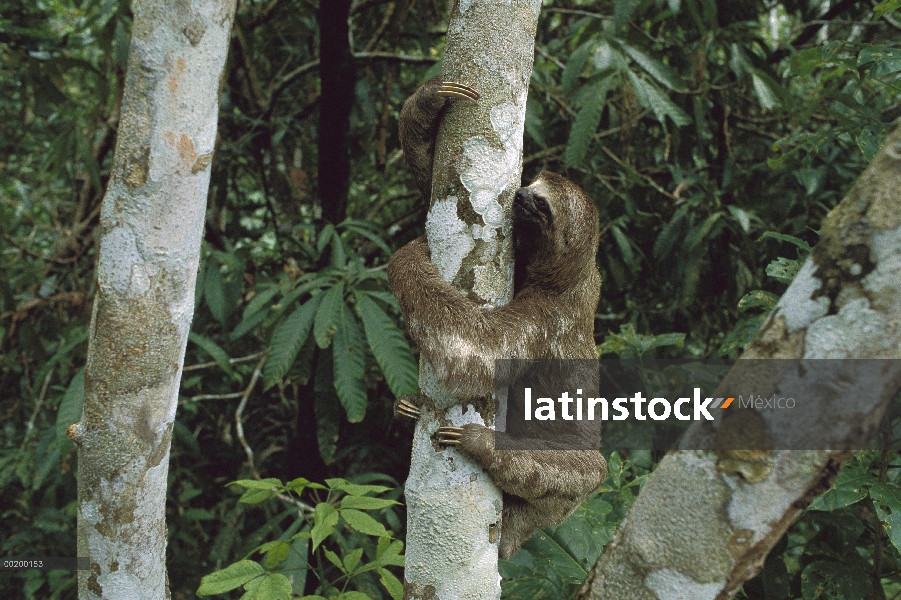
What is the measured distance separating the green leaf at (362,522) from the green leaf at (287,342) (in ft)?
3.11

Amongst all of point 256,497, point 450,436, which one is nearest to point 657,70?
point 450,436

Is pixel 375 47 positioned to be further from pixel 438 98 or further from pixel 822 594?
pixel 822 594

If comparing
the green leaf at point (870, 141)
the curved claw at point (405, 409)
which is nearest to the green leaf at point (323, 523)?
the curved claw at point (405, 409)

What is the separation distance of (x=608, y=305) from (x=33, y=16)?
4.83 m

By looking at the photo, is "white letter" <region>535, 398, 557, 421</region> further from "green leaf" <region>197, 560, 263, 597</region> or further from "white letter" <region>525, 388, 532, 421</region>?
"green leaf" <region>197, 560, 263, 597</region>

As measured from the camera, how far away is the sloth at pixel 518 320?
1803mm

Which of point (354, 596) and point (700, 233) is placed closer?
point (354, 596)

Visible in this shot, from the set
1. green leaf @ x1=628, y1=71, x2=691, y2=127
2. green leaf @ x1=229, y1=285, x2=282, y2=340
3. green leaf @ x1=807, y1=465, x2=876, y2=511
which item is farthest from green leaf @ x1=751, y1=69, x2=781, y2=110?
green leaf @ x1=229, y1=285, x2=282, y2=340

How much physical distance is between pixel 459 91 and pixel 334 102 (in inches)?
97.6

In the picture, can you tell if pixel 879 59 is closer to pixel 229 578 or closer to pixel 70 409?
pixel 229 578

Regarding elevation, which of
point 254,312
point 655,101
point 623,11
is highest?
point 623,11

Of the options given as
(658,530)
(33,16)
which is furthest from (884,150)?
(33,16)

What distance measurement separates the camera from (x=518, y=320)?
6.82 ft

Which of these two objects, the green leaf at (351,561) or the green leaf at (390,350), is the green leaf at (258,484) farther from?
the green leaf at (390,350)
